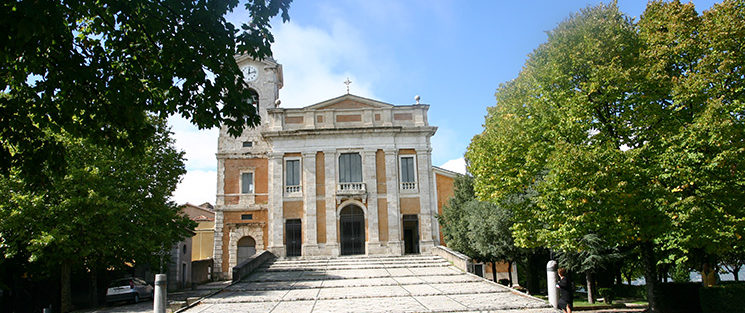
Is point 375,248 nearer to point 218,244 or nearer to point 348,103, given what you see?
point 348,103

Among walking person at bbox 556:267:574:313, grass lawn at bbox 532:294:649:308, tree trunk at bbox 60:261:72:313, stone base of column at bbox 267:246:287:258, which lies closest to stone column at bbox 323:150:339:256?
stone base of column at bbox 267:246:287:258

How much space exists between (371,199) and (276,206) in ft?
18.7

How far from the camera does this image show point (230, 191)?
31.8 meters

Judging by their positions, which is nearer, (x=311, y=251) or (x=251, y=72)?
(x=311, y=251)

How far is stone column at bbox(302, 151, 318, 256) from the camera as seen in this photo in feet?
96.9

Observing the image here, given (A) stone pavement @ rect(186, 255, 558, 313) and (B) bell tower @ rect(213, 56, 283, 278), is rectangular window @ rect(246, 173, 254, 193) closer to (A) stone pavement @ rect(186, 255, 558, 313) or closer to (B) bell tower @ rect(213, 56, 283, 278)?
(B) bell tower @ rect(213, 56, 283, 278)

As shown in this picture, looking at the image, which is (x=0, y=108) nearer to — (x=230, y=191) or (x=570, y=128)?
(x=570, y=128)

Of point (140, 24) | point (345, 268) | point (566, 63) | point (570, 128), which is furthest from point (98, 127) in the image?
point (345, 268)

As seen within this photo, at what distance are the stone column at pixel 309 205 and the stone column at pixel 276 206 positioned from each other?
1377 mm

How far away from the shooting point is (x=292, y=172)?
30.9 m

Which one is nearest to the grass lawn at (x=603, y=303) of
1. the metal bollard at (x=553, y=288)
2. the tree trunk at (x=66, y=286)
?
the metal bollard at (x=553, y=288)

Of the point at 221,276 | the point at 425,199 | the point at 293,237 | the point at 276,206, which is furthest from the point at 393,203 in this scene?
the point at 221,276

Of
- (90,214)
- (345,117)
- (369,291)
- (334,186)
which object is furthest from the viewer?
(345,117)

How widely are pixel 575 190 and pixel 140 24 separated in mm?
11433
